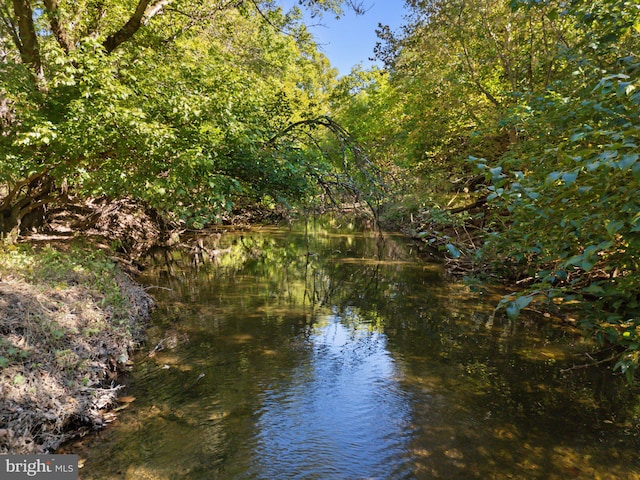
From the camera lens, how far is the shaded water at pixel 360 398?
4.91 meters

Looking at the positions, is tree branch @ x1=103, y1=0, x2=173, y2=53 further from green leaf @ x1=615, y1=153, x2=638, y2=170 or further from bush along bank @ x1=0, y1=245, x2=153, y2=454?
green leaf @ x1=615, y1=153, x2=638, y2=170

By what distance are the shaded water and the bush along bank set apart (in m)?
0.37

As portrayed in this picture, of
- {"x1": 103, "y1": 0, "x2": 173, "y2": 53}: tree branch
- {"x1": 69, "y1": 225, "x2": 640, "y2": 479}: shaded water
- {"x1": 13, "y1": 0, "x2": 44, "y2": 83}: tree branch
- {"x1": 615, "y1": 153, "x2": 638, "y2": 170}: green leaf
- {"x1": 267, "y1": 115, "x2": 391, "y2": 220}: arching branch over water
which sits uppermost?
{"x1": 103, "y1": 0, "x2": 173, "y2": 53}: tree branch

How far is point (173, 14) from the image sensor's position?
1258cm

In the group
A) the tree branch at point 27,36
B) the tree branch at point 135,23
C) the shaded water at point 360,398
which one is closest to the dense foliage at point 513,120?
the shaded water at point 360,398

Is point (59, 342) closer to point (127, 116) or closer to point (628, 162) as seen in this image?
point (127, 116)

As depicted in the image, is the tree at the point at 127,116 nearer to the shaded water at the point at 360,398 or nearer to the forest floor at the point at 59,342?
the forest floor at the point at 59,342

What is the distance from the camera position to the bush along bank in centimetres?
470

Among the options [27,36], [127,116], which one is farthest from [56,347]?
[27,36]

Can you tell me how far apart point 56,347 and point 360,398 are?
14.4ft

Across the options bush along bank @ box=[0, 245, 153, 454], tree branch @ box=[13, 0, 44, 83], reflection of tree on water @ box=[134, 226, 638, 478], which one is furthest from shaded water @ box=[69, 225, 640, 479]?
tree branch @ box=[13, 0, 44, 83]

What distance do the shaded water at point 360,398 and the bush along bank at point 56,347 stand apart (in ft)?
1.21

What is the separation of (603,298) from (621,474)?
2702 mm

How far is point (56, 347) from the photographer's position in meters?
5.77
